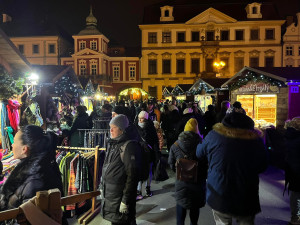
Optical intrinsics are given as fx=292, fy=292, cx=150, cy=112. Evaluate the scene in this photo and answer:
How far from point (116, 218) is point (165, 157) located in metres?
6.77

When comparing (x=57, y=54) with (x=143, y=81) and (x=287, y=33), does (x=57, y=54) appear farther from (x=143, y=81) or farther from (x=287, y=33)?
(x=287, y=33)

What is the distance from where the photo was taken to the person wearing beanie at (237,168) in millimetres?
3072

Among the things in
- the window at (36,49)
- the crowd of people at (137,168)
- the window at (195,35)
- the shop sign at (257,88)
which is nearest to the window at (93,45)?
the window at (36,49)

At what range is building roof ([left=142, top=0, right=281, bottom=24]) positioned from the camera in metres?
39.6

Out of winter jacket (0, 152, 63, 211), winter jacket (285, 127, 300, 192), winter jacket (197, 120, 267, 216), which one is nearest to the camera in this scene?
winter jacket (0, 152, 63, 211)

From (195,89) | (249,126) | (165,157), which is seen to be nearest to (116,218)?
(249,126)

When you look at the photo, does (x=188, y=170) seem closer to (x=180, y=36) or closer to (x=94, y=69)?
(x=180, y=36)

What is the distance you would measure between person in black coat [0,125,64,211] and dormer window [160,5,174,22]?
3939 cm

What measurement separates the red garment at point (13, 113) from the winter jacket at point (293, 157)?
612 cm

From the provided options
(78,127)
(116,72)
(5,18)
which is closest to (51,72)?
(78,127)

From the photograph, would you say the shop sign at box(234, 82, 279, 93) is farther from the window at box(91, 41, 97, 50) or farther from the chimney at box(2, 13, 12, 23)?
the chimney at box(2, 13, 12, 23)

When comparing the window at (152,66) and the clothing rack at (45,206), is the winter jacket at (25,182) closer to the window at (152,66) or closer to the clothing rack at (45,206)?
the clothing rack at (45,206)

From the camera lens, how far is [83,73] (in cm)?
4231

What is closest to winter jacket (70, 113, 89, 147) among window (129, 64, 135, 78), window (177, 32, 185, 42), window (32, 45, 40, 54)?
window (177, 32, 185, 42)
